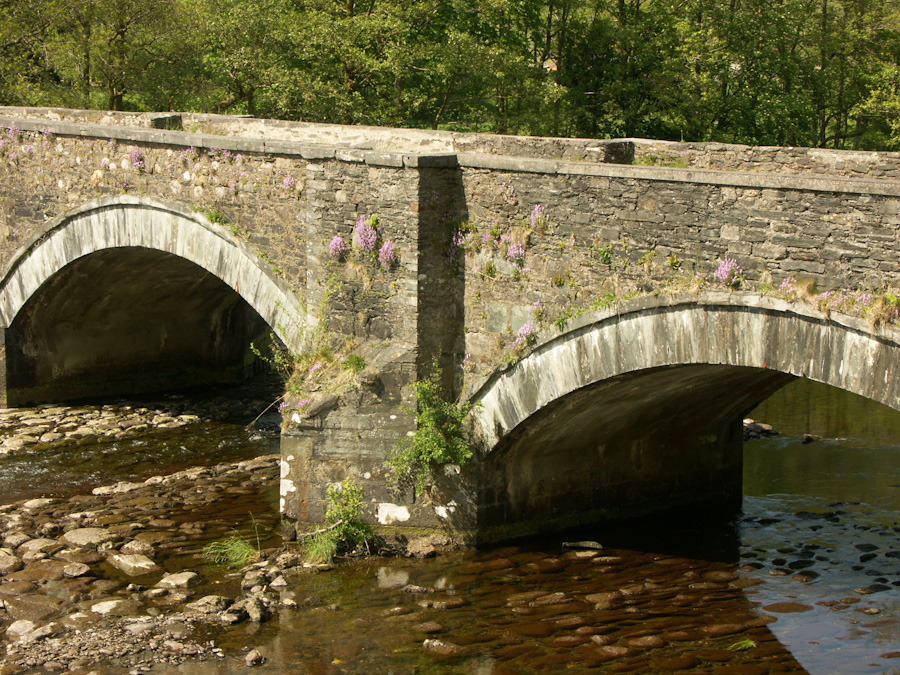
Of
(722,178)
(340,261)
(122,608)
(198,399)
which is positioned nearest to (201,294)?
(198,399)

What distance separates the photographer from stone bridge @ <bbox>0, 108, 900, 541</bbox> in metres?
7.73

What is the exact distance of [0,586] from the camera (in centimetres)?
955

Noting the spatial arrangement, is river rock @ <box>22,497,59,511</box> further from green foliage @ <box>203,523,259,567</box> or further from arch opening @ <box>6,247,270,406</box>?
arch opening @ <box>6,247,270,406</box>

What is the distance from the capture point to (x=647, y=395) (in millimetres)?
10164

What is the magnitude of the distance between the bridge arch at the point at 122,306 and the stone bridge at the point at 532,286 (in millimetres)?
94

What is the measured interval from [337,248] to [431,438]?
2003 mm

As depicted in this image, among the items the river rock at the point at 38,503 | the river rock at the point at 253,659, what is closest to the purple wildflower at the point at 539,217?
the river rock at the point at 253,659

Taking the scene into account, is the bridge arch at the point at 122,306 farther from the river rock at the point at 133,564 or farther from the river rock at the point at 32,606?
the river rock at the point at 32,606

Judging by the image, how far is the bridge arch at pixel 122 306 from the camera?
44.7 ft

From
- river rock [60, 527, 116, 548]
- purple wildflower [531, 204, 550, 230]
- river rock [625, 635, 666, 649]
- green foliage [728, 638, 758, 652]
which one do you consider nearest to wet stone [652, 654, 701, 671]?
river rock [625, 635, 666, 649]

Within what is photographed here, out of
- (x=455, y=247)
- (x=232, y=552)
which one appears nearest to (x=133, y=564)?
(x=232, y=552)

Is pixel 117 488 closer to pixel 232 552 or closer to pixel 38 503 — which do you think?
pixel 38 503

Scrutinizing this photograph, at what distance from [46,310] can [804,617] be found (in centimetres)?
1223

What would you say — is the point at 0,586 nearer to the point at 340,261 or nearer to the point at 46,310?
the point at 340,261
